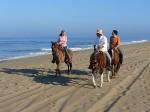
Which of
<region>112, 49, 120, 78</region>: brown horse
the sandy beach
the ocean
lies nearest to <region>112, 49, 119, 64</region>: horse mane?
<region>112, 49, 120, 78</region>: brown horse

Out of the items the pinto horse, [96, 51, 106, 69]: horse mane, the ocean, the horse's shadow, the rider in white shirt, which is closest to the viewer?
[96, 51, 106, 69]: horse mane

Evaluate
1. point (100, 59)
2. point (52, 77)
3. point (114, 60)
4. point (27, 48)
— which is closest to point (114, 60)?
point (114, 60)

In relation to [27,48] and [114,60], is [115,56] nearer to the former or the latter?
[114,60]

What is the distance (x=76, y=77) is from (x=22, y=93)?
387 centimetres

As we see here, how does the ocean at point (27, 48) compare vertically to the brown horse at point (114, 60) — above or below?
below

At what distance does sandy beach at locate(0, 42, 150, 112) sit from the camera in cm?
1215

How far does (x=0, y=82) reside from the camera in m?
17.6

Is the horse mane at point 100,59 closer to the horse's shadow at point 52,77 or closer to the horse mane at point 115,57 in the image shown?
the horse's shadow at point 52,77

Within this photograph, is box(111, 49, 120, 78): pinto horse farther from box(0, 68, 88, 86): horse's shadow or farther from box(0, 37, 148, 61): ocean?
box(0, 37, 148, 61): ocean

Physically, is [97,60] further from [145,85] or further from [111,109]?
[111,109]

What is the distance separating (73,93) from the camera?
14.4 metres

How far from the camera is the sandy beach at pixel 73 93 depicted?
12148 millimetres

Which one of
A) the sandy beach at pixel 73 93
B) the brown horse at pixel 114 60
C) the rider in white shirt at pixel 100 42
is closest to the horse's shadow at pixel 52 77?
the sandy beach at pixel 73 93

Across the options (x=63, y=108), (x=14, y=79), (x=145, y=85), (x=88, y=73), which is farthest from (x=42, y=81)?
(x=63, y=108)
